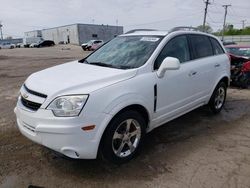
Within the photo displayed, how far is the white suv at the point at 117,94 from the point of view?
9.73 feet

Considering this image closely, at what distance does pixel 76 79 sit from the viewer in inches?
130

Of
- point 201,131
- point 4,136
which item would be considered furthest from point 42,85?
point 201,131

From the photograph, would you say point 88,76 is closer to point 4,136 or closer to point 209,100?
point 4,136

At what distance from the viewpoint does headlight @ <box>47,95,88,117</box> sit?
9.57 ft

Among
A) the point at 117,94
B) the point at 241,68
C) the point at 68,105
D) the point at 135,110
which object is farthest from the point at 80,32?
the point at 68,105

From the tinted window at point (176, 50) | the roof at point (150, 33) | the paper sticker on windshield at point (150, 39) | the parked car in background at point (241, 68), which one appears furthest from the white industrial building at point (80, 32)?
the paper sticker on windshield at point (150, 39)

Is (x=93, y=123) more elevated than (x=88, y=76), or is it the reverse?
(x=88, y=76)

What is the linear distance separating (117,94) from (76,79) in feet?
1.83

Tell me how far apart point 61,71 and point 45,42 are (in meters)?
56.5

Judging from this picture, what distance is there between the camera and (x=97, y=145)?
3.08m

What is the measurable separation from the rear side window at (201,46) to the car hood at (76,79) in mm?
1756

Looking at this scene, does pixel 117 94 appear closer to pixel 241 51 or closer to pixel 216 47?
pixel 216 47

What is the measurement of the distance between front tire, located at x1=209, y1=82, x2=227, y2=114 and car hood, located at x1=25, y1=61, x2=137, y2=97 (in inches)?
102

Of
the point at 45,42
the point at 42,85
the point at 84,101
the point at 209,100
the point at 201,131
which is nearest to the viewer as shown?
the point at 84,101
